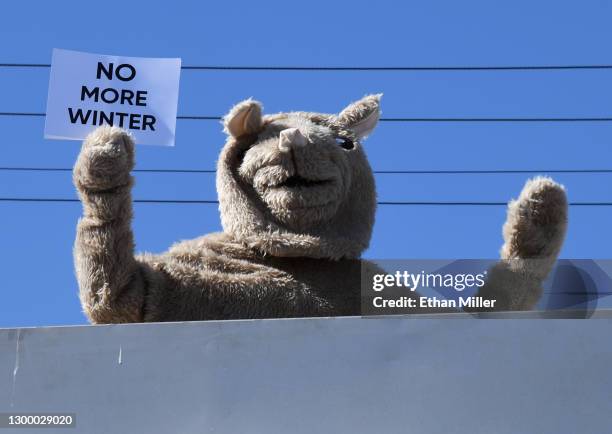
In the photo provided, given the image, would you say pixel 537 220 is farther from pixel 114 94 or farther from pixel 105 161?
pixel 114 94

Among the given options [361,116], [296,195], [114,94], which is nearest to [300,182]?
[296,195]

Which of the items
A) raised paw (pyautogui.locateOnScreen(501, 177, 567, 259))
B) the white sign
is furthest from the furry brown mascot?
the white sign

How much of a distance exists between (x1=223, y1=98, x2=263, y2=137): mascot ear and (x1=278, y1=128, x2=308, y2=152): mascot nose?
115 millimetres

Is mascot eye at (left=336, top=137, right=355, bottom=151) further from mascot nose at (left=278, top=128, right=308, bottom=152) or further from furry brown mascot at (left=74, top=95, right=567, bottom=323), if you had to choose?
mascot nose at (left=278, top=128, right=308, bottom=152)

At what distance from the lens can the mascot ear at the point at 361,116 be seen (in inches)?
120

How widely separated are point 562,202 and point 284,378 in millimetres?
871

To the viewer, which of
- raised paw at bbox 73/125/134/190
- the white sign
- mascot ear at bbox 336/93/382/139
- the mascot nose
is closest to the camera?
raised paw at bbox 73/125/134/190

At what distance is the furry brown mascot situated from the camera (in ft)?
8.31

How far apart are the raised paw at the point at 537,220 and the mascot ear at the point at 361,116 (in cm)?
52

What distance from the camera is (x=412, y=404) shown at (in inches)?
87.0

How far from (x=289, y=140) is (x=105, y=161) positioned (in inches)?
20.2

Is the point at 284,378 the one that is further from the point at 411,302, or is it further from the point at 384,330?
the point at 411,302

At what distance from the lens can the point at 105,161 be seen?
8.16 feet

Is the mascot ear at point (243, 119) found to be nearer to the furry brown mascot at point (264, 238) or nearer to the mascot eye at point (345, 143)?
the furry brown mascot at point (264, 238)
